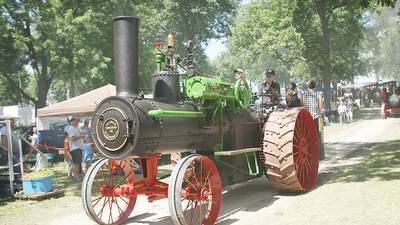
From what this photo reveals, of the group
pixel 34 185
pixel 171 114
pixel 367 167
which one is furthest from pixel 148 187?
pixel 367 167

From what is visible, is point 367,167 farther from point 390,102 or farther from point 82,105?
point 390,102

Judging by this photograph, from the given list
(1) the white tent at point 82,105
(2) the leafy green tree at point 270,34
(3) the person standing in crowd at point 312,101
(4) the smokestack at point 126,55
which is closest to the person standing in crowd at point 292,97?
(3) the person standing in crowd at point 312,101

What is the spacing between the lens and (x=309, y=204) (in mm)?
6996

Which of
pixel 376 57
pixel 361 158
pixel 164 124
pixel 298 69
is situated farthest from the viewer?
pixel 376 57

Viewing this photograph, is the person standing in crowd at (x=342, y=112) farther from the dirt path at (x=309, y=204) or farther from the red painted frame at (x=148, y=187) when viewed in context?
the red painted frame at (x=148, y=187)

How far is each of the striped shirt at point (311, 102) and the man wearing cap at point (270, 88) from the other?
1.71m

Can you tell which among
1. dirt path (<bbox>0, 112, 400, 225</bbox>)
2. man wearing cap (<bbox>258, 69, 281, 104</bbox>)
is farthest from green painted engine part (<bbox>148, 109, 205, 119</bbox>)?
man wearing cap (<bbox>258, 69, 281, 104</bbox>)

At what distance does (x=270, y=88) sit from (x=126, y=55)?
3.73m

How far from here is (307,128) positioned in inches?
340

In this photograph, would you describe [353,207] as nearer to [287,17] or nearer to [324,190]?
[324,190]

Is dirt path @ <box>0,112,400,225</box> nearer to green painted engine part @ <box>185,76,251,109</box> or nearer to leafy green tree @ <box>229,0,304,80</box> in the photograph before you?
green painted engine part @ <box>185,76,251,109</box>

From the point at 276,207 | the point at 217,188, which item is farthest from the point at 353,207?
the point at 217,188

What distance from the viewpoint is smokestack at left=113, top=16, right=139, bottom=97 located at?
19.7 ft

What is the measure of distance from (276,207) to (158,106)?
248 centimetres
